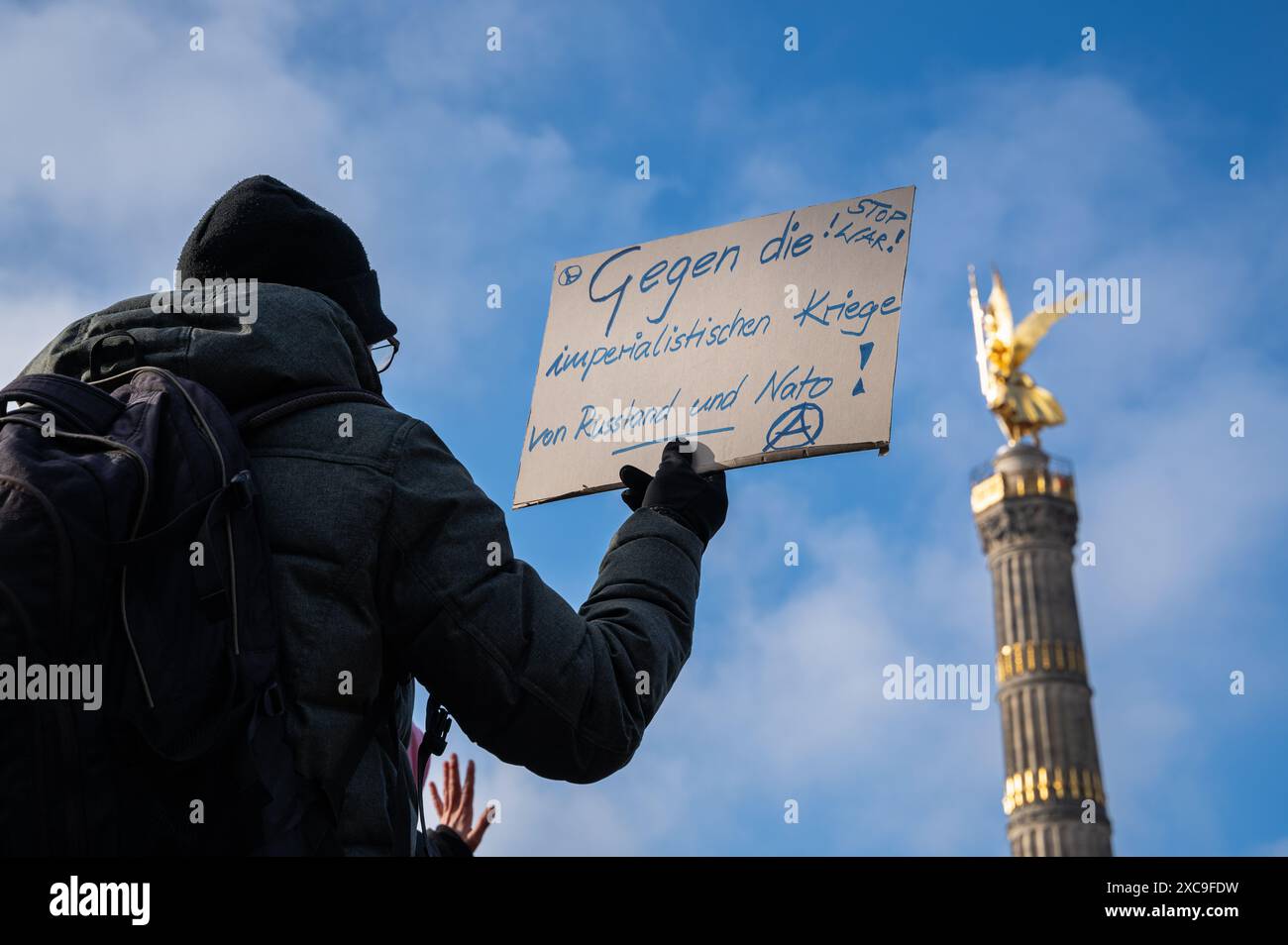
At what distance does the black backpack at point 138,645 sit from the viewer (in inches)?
71.7

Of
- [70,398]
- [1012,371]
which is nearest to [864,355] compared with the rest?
[70,398]

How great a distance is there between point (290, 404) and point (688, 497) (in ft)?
2.11

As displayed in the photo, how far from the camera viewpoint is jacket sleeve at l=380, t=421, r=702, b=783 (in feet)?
6.99

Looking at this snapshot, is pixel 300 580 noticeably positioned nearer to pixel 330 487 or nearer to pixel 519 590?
pixel 330 487

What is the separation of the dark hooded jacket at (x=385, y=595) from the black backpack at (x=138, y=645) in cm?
6

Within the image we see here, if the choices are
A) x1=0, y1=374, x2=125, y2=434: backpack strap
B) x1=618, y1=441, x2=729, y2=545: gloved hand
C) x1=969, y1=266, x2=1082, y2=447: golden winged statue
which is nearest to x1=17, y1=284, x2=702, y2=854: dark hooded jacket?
x1=0, y1=374, x2=125, y2=434: backpack strap

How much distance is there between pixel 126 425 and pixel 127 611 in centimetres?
24

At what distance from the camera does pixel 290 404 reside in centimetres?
219

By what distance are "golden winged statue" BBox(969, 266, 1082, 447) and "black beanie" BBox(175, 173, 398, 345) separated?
40.3 m

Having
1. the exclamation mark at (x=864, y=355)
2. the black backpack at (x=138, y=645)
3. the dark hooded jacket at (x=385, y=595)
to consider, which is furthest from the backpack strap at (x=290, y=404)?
the exclamation mark at (x=864, y=355)
